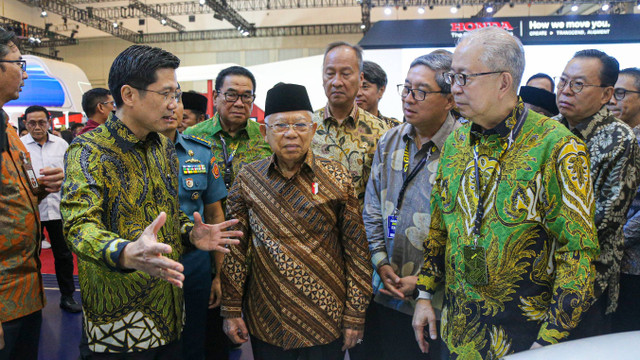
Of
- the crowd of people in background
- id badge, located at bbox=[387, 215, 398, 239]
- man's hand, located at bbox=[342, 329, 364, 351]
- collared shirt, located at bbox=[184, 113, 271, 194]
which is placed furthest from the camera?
collared shirt, located at bbox=[184, 113, 271, 194]

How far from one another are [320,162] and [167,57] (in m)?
0.69

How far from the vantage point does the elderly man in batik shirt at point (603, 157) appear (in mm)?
1807

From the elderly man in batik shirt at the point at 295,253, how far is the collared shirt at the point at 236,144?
0.79m

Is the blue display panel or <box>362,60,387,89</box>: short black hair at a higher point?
the blue display panel

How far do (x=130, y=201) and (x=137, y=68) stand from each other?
17.4 inches

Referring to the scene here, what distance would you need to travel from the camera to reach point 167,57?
1.60m

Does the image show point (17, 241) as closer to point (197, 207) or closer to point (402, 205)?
point (197, 207)

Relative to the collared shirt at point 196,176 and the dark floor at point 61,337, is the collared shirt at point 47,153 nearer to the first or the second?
the dark floor at point 61,337

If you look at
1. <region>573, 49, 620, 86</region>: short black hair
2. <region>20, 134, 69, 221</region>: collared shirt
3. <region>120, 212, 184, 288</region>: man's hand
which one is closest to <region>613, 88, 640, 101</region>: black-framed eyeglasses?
<region>573, 49, 620, 86</region>: short black hair

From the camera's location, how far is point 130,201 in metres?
1.53

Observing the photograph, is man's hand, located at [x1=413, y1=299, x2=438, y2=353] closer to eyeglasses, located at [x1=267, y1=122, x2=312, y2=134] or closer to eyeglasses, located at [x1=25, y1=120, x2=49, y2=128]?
eyeglasses, located at [x1=267, y1=122, x2=312, y2=134]

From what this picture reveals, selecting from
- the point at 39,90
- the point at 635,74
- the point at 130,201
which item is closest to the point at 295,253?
the point at 130,201

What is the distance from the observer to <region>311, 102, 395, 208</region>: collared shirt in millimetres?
2350

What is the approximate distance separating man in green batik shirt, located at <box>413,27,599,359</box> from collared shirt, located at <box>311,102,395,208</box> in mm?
829
